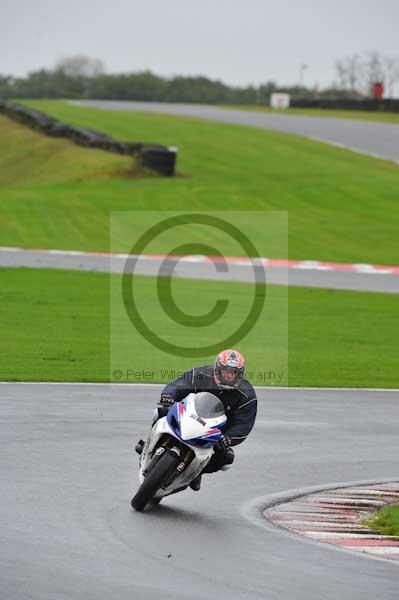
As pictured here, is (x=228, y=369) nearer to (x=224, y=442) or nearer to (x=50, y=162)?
(x=224, y=442)

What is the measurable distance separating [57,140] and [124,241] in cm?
1675

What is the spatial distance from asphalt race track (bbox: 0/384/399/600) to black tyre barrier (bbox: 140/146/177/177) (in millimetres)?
26859

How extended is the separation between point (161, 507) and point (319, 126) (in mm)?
51218

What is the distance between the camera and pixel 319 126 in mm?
60188

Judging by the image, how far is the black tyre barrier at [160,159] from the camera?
42531 mm

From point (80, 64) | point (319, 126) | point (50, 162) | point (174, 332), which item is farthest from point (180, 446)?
point (80, 64)

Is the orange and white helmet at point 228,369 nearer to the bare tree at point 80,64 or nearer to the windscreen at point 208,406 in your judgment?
the windscreen at point 208,406

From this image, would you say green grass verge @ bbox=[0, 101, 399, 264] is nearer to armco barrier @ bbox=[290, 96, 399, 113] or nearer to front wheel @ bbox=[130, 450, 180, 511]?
armco barrier @ bbox=[290, 96, 399, 113]

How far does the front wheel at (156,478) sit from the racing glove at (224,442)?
0.44m

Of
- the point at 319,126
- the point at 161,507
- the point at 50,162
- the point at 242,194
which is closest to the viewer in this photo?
the point at 161,507

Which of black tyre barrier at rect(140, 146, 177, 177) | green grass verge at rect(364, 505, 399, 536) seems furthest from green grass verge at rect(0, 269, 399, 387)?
black tyre barrier at rect(140, 146, 177, 177)

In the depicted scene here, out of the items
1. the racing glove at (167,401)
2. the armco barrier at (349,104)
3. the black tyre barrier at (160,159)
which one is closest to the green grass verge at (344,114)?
the armco barrier at (349,104)

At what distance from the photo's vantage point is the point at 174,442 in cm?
1012

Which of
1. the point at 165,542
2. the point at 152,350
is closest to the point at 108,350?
the point at 152,350
